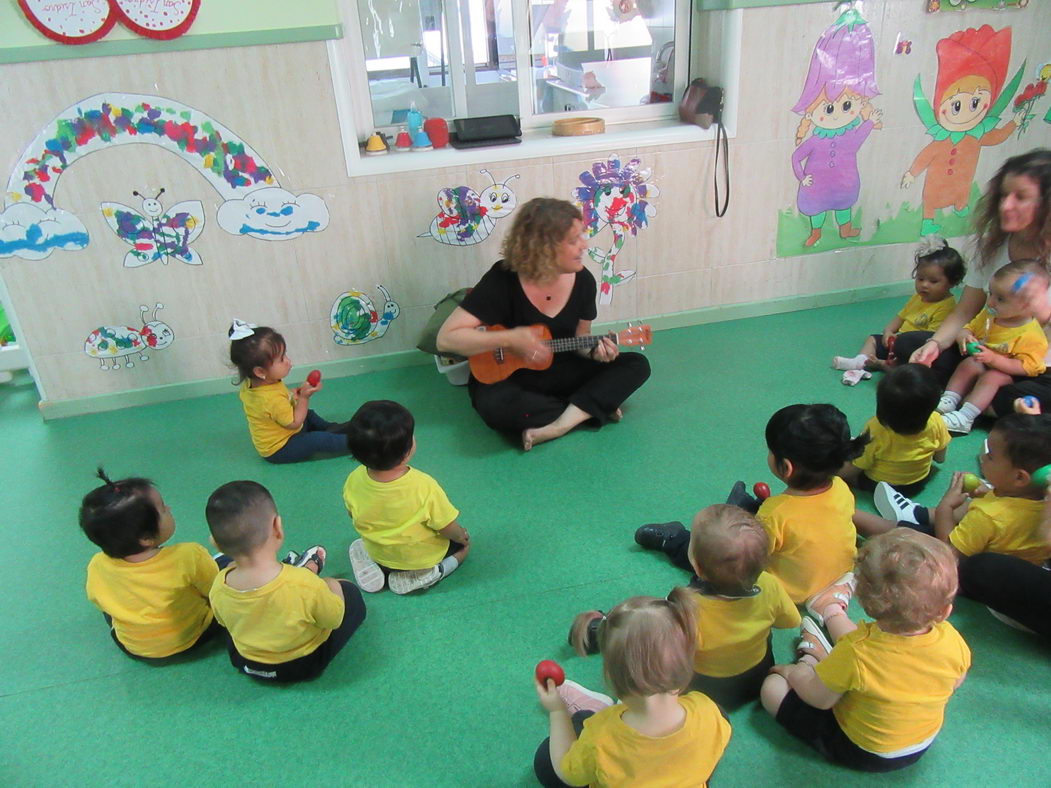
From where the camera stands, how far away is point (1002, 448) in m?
1.84

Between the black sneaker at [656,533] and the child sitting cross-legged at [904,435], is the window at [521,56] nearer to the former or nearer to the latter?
the child sitting cross-legged at [904,435]

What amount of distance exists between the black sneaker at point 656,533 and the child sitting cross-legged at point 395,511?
533 millimetres

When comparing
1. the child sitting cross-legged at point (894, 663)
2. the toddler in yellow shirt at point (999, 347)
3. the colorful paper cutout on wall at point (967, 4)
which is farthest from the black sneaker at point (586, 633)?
the colorful paper cutout on wall at point (967, 4)

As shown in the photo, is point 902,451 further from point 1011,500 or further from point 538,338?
point 538,338


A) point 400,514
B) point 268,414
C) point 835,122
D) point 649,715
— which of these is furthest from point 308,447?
point 835,122

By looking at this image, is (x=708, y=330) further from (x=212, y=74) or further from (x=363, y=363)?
(x=212, y=74)

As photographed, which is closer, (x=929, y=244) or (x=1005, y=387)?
(x=1005, y=387)

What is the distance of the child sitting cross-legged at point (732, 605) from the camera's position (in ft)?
4.91

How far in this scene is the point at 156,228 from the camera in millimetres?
3156

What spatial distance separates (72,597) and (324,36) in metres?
2.26

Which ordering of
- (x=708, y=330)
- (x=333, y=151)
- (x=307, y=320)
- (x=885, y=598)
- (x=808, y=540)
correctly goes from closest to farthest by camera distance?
(x=885, y=598) < (x=808, y=540) < (x=333, y=151) < (x=307, y=320) < (x=708, y=330)

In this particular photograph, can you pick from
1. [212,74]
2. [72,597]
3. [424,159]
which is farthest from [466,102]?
[72,597]

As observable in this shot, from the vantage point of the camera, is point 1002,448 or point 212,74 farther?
point 212,74

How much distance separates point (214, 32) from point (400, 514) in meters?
2.13
